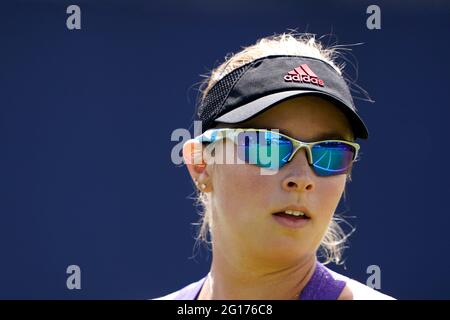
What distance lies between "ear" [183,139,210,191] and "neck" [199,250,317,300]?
9.6 inches

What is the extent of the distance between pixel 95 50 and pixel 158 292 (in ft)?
5.07

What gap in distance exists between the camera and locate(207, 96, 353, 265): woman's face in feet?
5.82

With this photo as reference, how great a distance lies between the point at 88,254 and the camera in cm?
428

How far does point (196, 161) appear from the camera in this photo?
81.9 inches

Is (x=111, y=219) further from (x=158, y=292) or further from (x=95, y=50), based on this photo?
(x=95, y=50)

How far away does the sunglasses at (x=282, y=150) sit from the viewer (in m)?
1.80

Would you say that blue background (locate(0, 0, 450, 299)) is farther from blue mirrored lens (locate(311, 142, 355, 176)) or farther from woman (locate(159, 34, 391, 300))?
blue mirrored lens (locate(311, 142, 355, 176))

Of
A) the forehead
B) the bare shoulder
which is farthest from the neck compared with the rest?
the forehead

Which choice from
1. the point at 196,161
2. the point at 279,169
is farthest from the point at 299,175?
the point at 196,161

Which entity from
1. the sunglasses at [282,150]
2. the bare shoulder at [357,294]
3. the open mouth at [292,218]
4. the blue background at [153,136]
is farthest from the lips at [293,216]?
the blue background at [153,136]

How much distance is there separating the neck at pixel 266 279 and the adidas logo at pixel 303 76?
46cm

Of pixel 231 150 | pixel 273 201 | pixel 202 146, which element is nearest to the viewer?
pixel 273 201

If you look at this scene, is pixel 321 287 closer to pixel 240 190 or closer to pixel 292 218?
pixel 292 218
